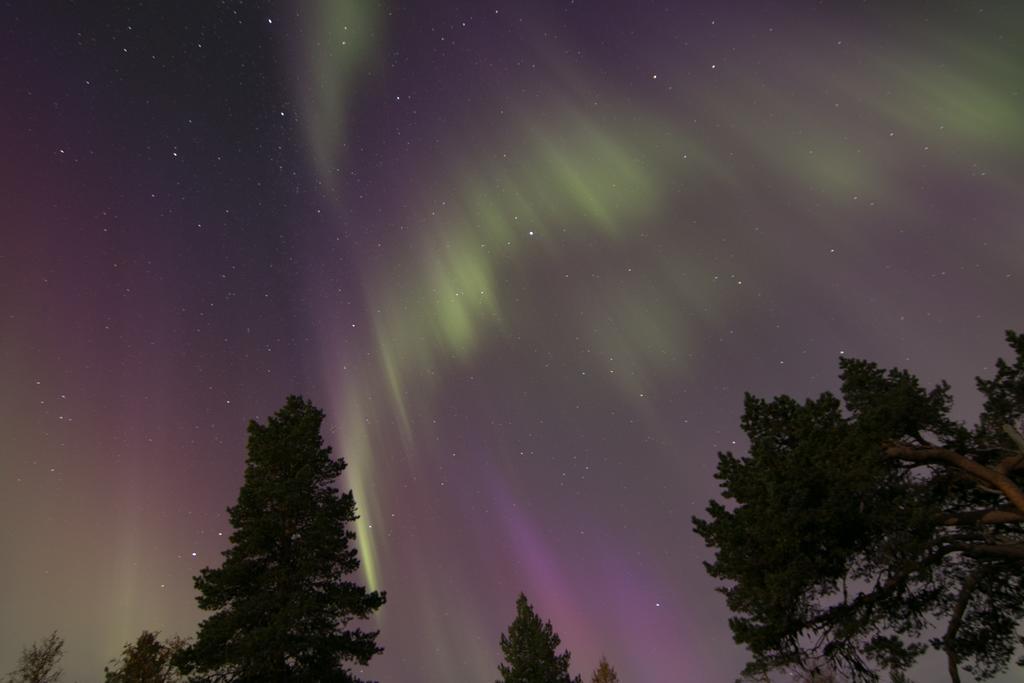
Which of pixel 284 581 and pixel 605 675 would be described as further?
pixel 605 675

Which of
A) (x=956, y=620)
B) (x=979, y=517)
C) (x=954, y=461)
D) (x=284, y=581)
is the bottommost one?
(x=956, y=620)

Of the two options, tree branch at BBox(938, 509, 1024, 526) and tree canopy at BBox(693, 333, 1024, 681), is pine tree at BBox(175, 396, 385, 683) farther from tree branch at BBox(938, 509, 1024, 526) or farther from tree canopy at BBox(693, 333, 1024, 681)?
tree branch at BBox(938, 509, 1024, 526)

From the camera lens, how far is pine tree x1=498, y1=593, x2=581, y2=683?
115 feet

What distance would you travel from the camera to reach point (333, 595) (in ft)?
65.4

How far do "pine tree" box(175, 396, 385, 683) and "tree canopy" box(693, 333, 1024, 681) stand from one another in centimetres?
1291

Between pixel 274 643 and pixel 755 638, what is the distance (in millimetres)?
14482

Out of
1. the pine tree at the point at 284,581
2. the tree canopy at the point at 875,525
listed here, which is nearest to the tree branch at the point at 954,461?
the tree canopy at the point at 875,525

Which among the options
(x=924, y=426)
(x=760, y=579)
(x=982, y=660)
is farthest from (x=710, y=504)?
(x=982, y=660)

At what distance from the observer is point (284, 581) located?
64.2ft

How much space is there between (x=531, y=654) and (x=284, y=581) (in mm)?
22007

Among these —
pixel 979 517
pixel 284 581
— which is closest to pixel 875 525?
pixel 979 517

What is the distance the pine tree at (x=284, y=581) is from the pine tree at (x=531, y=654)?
18.4 meters

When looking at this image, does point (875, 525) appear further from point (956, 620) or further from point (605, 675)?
point (605, 675)

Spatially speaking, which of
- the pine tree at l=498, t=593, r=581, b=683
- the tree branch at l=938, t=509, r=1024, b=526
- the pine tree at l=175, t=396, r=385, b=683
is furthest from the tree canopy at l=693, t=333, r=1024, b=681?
the pine tree at l=498, t=593, r=581, b=683
